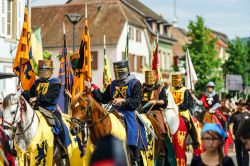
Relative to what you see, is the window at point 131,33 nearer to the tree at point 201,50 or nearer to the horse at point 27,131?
the tree at point 201,50

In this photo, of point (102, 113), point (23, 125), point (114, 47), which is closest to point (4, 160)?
point (23, 125)

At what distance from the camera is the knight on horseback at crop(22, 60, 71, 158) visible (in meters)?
12.0

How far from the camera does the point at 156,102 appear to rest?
47.6 feet

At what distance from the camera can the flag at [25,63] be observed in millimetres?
14008

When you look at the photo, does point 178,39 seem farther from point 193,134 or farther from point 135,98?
point 135,98

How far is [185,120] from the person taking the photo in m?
16.2

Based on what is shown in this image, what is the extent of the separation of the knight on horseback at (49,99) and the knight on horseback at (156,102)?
102 inches

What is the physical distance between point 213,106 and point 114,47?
40.8 metres

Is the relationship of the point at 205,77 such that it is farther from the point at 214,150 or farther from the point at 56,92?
the point at 214,150

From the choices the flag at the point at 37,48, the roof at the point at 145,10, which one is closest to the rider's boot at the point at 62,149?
the flag at the point at 37,48

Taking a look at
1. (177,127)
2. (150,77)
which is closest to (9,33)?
(177,127)

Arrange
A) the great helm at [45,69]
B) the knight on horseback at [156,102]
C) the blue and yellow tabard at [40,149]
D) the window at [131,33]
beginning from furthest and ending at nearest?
1. the window at [131,33]
2. the knight on horseback at [156,102]
3. the great helm at [45,69]
4. the blue and yellow tabard at [40,149]

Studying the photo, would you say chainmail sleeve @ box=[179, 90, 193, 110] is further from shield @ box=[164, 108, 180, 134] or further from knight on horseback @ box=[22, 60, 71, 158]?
knight on horseback @ box=[22, 60, 71, 158]

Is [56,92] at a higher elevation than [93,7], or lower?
lower
